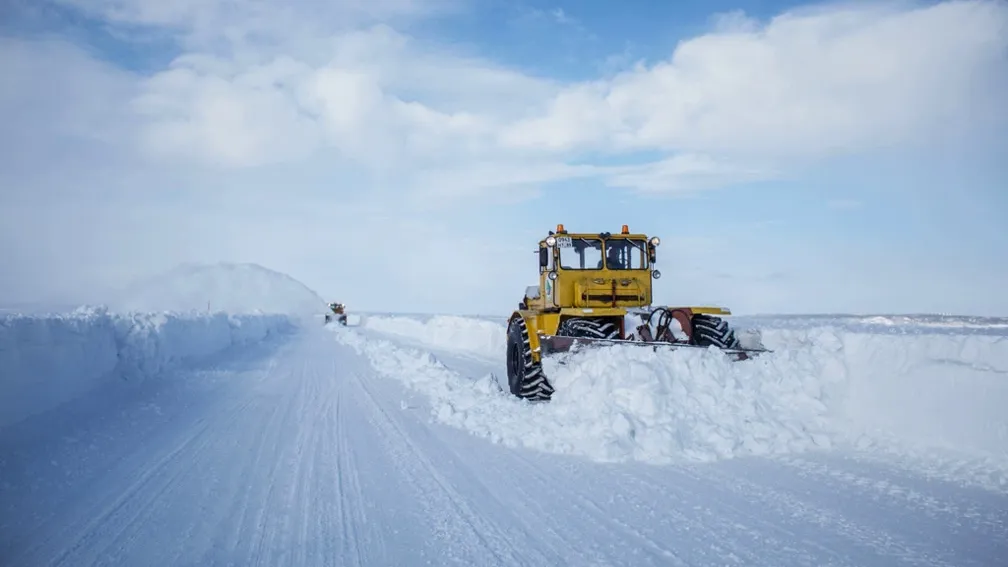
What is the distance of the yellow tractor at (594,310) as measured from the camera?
848 centimetres

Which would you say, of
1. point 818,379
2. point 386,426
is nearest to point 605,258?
point 818,379

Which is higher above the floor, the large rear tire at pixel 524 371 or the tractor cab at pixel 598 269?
the tractor cab at pixel 598 269

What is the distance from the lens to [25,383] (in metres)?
7.11

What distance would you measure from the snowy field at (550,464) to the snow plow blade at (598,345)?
0.59 ft

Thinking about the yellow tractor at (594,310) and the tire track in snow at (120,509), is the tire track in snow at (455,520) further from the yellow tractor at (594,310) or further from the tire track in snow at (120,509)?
the yellow tractor at (594,310)

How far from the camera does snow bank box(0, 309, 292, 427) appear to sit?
6.94 metres

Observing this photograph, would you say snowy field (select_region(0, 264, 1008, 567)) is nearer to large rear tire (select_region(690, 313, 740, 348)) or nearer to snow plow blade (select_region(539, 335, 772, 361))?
snow plow blade (select_region(539, 335, 772, 361))

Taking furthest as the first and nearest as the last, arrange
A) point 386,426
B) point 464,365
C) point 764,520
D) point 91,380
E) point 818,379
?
point 464,365 → point 91,380 → point 386,426 → point 818,379 → point 764,520

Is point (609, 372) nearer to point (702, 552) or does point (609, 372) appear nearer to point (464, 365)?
point (702, 552)

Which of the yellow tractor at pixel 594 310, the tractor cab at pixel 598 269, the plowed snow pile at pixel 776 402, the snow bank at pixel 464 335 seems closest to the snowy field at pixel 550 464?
the plowed snow pile at pixel 776 402

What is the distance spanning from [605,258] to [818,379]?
387 cm

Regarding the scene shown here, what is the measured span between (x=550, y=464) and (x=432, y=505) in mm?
1548

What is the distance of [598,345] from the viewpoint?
7859 millimetres

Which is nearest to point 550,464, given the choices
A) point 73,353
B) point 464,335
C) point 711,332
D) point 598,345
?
point 598,345
